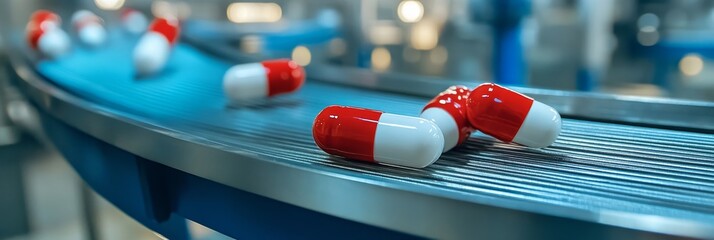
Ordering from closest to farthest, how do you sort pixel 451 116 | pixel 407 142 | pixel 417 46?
pixel 407 142 → pixel 451 116 → pixel 417 46

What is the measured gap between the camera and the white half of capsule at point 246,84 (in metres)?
1.13

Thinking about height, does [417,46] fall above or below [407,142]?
below

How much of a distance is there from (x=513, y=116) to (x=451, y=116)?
2.9 inches

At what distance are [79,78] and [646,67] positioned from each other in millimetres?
2826

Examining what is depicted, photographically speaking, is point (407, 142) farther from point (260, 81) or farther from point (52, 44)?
point (52, 44)

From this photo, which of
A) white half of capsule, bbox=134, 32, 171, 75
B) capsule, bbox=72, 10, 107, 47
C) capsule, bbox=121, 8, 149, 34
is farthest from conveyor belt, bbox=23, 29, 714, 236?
capsule, bbox=121, 8, 149, 34

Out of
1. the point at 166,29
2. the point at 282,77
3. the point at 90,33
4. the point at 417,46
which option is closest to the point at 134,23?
the point at 90,33

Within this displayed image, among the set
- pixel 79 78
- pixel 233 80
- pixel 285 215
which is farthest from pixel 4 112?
pixel 285 215

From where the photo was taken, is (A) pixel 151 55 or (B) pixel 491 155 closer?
(B) pixel 491 155

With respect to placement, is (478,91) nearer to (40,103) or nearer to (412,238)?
(412,238)

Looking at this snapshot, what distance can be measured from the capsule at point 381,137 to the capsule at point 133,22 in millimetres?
1809

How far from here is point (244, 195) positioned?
2.40ft

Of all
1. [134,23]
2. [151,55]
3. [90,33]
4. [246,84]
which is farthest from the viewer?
[134,23]

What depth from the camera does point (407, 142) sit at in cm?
68
